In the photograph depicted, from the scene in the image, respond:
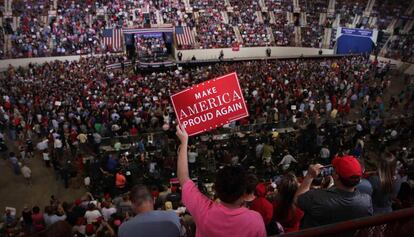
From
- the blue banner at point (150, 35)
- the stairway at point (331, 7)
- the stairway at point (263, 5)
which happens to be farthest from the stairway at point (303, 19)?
the blue banner at point (150, 35)

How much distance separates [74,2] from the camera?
113 feet

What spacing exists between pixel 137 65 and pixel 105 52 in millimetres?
4212

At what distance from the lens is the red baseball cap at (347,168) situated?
11.7ft

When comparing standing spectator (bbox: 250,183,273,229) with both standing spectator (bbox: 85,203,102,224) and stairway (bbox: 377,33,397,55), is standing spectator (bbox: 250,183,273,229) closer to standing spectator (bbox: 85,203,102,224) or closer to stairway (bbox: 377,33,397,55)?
standing spectator (bbox: 85,203,102,224)

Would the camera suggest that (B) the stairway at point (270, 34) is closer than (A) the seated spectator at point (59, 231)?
No

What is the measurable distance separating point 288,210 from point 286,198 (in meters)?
0.13

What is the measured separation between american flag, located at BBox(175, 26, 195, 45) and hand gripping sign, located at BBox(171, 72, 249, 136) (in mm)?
26956

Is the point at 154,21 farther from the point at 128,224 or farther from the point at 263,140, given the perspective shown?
the point at 128,224

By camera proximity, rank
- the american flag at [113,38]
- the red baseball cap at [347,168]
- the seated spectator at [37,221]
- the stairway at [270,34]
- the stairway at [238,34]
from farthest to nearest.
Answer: the stairway at [270,34] → the stairway at [238,34] → the american flag at [113,38] → the seated spectator at [37,221] → the red baseball cap at [347,168]

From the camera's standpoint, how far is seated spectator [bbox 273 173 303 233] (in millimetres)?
4340

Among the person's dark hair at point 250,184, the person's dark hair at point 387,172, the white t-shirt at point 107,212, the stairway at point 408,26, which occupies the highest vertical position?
the person's dark hair at point 250,184

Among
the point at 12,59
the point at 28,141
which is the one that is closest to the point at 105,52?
the point at 12,59

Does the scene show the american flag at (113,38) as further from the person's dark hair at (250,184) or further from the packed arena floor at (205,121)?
the person's dark hair at (250,184)

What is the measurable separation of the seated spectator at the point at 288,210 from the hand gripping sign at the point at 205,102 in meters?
2.41
